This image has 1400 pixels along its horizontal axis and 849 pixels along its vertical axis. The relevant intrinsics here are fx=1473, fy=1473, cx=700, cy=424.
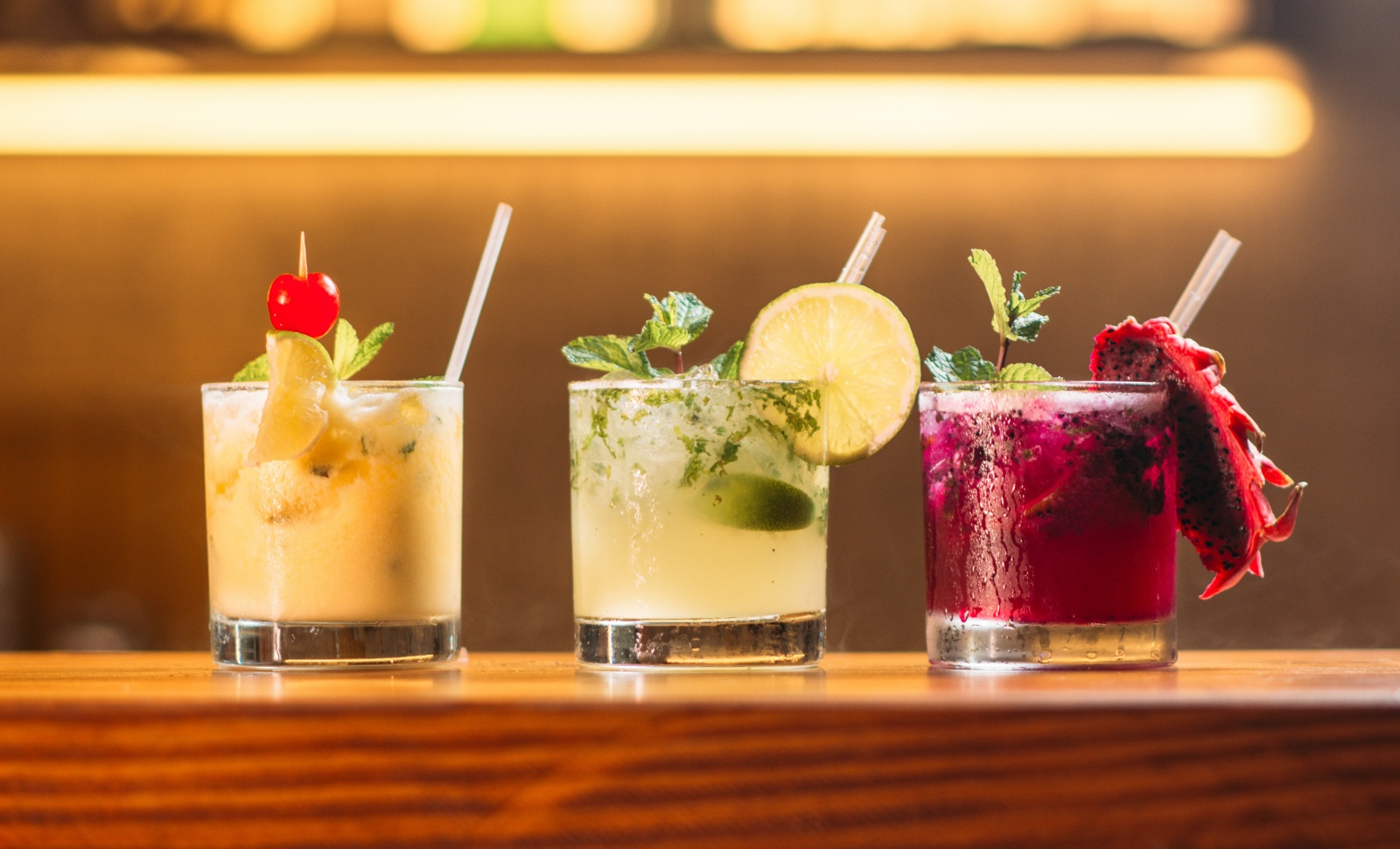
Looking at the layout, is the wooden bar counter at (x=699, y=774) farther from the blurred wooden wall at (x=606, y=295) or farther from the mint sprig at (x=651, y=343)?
the blurred wooden wall at (x=606, y=295)

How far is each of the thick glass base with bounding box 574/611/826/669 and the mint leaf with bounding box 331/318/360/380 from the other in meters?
0.28

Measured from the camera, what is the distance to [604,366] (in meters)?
1.11

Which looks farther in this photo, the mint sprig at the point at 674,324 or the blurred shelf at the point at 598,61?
the blurred shelf at the point at 598,61

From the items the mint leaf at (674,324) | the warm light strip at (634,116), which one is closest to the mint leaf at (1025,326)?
the mint leaf at (674,324)

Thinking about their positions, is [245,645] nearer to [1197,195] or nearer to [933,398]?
[933,398]

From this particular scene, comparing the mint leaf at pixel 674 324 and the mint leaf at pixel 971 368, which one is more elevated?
the mint leaf at pixel 674 324

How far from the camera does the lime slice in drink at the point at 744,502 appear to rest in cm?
106

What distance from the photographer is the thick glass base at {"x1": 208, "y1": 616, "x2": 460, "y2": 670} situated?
1064 millimetres

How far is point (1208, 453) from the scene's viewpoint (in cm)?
106

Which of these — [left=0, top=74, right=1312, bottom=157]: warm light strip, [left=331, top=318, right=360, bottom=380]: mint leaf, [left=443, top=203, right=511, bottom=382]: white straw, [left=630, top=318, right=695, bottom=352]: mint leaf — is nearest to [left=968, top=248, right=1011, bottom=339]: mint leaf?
[left=630, top=318, right=695, bottom=352]: mint leaf

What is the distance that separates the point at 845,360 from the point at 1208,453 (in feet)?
0.89

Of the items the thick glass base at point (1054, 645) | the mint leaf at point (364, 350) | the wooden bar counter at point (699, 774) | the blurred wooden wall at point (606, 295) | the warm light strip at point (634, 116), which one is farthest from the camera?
the blurred wooden wall at point (606, 295)

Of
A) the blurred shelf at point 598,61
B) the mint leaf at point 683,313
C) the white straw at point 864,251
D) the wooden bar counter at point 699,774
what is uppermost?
the blurred shelf at point 598,61

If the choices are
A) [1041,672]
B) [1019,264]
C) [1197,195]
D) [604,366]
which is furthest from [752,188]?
[1041,672]
